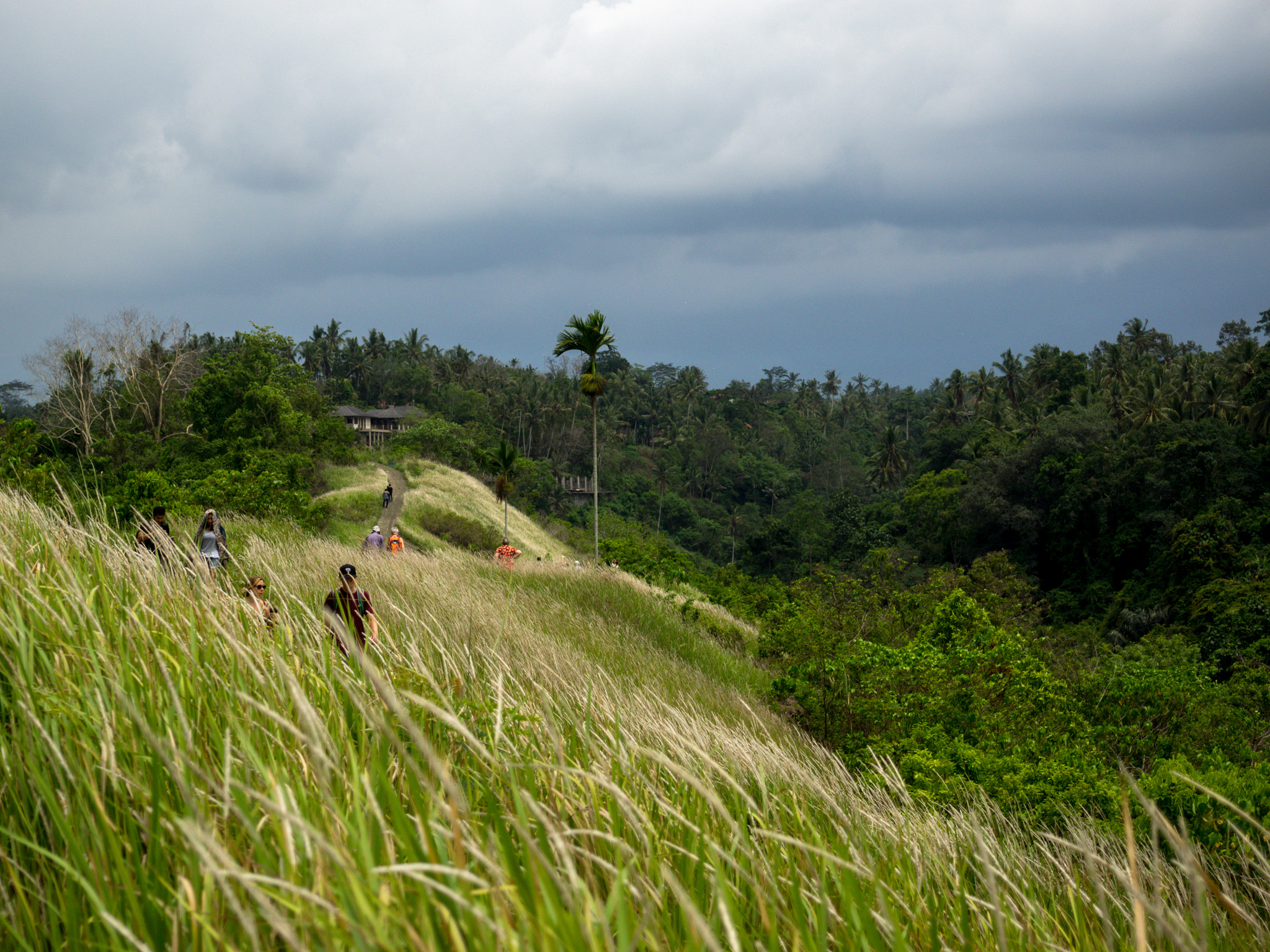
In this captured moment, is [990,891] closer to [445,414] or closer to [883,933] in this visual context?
[883,933]

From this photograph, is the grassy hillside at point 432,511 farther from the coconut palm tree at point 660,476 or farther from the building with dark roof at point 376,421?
the building with dark roof at point 376,421

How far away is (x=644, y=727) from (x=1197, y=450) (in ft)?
146

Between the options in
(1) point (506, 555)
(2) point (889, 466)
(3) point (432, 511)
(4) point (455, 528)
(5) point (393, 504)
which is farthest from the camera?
(2) point (889, 466)

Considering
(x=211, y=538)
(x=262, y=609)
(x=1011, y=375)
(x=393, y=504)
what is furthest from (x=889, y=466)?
(x=262, y=609)

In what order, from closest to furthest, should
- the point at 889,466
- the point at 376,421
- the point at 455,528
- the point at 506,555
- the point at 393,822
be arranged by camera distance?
the point at 393,822, the point at 506,555, the point at 455,528, the point at 889,466, the point at 376,421

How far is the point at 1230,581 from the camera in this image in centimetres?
3136

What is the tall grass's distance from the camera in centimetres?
155

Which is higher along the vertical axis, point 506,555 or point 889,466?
point 506,555

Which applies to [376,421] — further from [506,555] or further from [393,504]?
[506,555]

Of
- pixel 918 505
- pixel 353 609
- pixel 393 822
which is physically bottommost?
pixel 918 505

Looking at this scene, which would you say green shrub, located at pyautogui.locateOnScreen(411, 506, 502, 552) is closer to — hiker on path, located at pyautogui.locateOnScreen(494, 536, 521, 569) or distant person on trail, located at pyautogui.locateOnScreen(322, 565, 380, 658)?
hiker on path, located at pyautogui.locateOnScreen(494, 536, 521, 569)

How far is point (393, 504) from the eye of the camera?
130 feet

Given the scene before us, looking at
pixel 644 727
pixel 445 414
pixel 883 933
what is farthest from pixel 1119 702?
pixel 445 414

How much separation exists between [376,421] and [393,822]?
95684 millimetres
